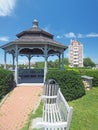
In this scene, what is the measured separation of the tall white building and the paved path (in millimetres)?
136841

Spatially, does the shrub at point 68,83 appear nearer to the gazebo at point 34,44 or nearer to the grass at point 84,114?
the grass at point 84,114

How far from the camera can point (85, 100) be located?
11664mm

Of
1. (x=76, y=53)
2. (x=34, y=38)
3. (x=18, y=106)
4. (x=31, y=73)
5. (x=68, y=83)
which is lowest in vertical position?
(x=18, y=106)

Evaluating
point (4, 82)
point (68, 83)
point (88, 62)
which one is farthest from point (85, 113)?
point (88, 62)

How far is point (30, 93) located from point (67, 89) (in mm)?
2347

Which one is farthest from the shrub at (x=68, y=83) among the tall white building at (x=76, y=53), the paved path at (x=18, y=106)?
the tall white building at (x=76, y=53)

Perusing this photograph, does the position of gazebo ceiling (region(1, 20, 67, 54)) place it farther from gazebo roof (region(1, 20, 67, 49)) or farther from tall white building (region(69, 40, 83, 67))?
tall white building (region(69, 40, 83, 67))

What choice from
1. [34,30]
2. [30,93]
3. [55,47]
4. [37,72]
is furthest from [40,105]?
[37,72]

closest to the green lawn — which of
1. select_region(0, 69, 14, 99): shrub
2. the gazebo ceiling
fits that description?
select_region(0, 69, 14, 99): shrub

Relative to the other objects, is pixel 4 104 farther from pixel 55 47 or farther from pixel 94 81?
pixel 94 81

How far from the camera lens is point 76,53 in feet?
493

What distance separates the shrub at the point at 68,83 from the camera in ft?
38.7

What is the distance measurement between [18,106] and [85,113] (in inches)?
130

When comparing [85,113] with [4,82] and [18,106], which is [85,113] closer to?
[18,106]
